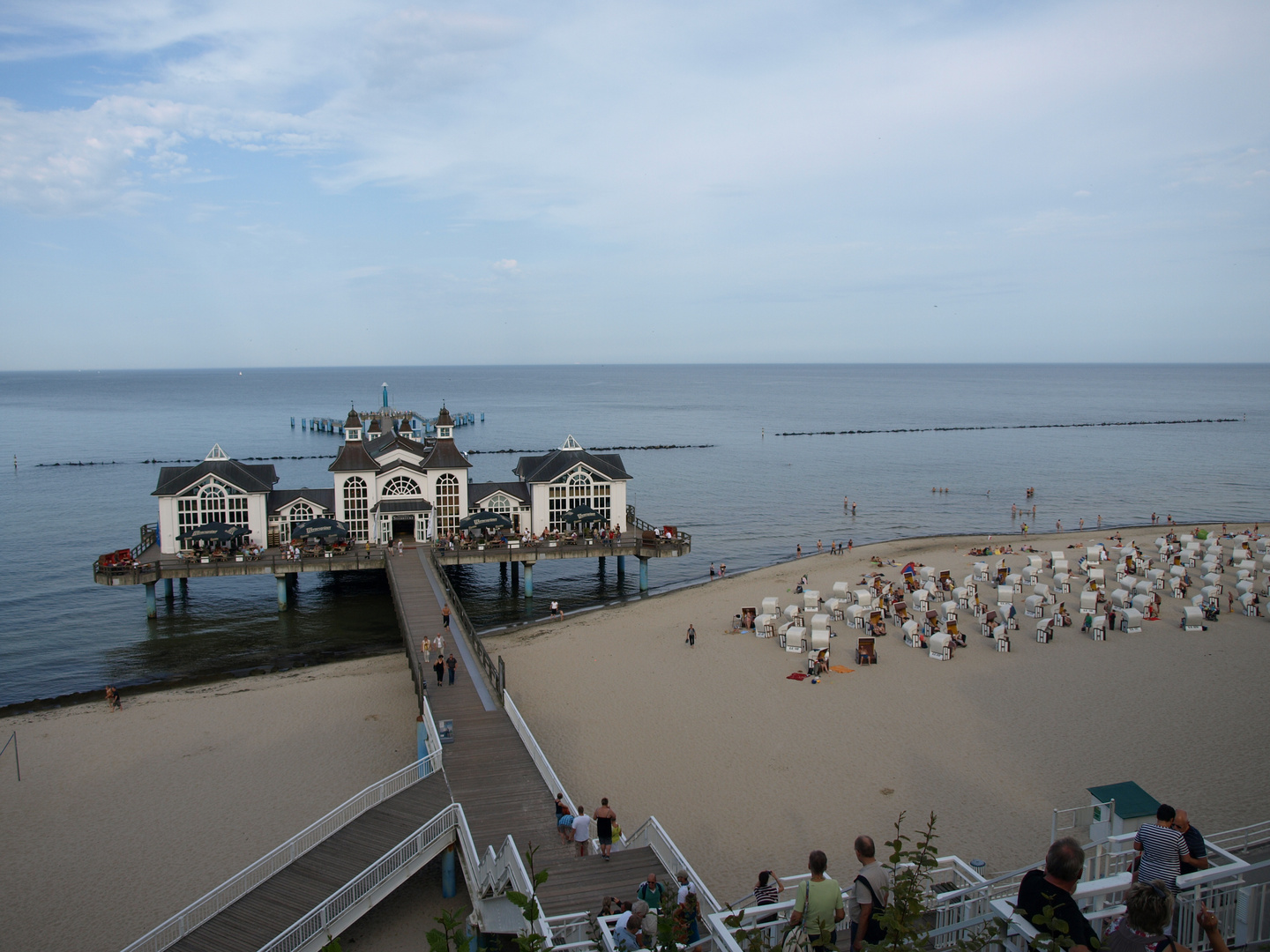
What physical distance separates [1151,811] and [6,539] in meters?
55.4

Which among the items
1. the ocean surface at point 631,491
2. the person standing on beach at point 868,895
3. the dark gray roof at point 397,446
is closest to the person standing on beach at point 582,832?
the person standing on beach at point 868,895

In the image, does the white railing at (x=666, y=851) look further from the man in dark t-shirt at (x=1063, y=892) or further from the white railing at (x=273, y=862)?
the man in dark t-shirt at (x=1063, y=892)

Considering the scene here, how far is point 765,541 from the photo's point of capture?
49688 mm

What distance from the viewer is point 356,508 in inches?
1486

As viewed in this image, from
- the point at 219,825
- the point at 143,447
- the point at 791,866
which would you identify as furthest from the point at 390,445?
the point at 143,447

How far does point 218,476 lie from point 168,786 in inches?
737

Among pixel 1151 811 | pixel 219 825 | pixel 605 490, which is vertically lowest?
pixel 219 825

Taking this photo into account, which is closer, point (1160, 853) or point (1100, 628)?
point (1160, 853)

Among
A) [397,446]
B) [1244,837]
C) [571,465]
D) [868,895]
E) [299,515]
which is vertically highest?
[397,446]

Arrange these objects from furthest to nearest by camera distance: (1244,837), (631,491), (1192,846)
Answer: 1. (631,491)
2. (1244,837)
3. (1192,846)

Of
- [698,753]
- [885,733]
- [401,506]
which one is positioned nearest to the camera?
[698,753]

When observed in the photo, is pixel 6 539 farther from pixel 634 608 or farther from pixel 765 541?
pixel 765 541

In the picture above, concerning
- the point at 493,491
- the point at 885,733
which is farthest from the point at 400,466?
the point at 885,733

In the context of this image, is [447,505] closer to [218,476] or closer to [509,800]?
[218,476]
